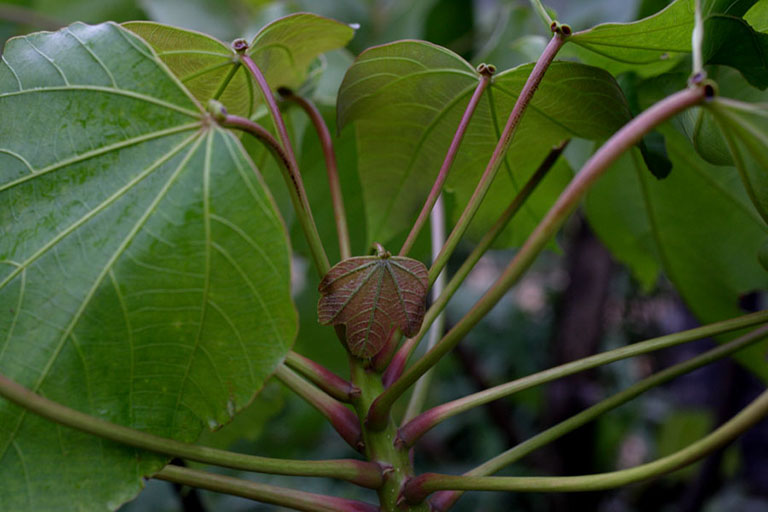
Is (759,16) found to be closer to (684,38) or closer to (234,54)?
(684,38)

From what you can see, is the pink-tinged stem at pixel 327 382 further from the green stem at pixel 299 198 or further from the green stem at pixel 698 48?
the green stem at pixel 698 48

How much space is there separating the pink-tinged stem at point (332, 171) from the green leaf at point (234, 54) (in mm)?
20

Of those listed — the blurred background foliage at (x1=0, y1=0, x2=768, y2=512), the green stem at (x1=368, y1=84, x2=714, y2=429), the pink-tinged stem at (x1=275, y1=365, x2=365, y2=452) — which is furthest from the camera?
the blurred background foliage at (x1=0, y1=0, x2=768, y2=512)

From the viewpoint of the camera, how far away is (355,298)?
326 millimetres

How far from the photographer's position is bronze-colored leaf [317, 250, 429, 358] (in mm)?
324

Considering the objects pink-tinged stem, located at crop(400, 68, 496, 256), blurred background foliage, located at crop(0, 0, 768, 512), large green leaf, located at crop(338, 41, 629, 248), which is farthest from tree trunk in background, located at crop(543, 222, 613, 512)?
pink-tinged stem, located at crop(400, 68, 496, 256)

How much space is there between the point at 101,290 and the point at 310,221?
104mm

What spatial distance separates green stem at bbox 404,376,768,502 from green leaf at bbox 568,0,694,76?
0.21 m

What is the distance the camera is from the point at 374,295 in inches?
12.8

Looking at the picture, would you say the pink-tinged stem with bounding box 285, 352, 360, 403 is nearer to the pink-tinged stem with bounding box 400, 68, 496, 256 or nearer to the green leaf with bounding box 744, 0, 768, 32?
the pink-tinged stem with bounding box 400, 68, 496, 256

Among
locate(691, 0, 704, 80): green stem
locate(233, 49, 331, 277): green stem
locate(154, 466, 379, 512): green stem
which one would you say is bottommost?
locate(154, 466, 379, 512): green stem

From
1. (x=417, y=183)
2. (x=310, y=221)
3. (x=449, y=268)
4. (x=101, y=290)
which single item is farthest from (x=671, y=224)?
(x=449, y=268)

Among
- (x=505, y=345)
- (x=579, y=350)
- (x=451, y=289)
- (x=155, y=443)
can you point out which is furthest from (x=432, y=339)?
(x=505, y=345)

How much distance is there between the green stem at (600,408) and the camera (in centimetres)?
34
